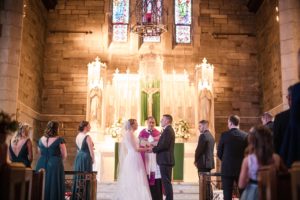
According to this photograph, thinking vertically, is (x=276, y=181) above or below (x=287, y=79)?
below

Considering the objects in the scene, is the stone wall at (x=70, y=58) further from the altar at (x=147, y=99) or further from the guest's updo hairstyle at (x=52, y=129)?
the guest's updo hairstyle at (x=52, y=129)

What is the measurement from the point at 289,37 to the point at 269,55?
2.39 metres

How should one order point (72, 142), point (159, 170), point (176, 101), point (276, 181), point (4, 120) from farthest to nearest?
point (72, 142), point (176, 101), point (159, 170), point (4, 120), point (276, 181)

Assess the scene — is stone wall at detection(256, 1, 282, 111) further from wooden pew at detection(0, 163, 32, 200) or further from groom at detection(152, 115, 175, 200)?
wooden pew at detection(0, 163, 32, 200)

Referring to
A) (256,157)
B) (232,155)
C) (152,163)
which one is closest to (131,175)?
(152,163)

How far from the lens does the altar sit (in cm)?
1087

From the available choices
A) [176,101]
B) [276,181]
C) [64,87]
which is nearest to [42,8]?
[64,87]

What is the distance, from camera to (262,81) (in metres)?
12.6

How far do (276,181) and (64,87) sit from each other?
10364 mm

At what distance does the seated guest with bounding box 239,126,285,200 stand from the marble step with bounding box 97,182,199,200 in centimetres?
517

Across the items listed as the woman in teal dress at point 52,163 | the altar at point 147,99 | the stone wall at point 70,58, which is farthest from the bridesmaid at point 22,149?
the stone wall at point 70,58

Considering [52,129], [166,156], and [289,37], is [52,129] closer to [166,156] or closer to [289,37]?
[166,156]

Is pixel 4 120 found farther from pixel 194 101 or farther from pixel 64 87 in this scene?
pixel 64 87

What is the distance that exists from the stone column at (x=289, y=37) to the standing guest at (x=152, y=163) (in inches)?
161
